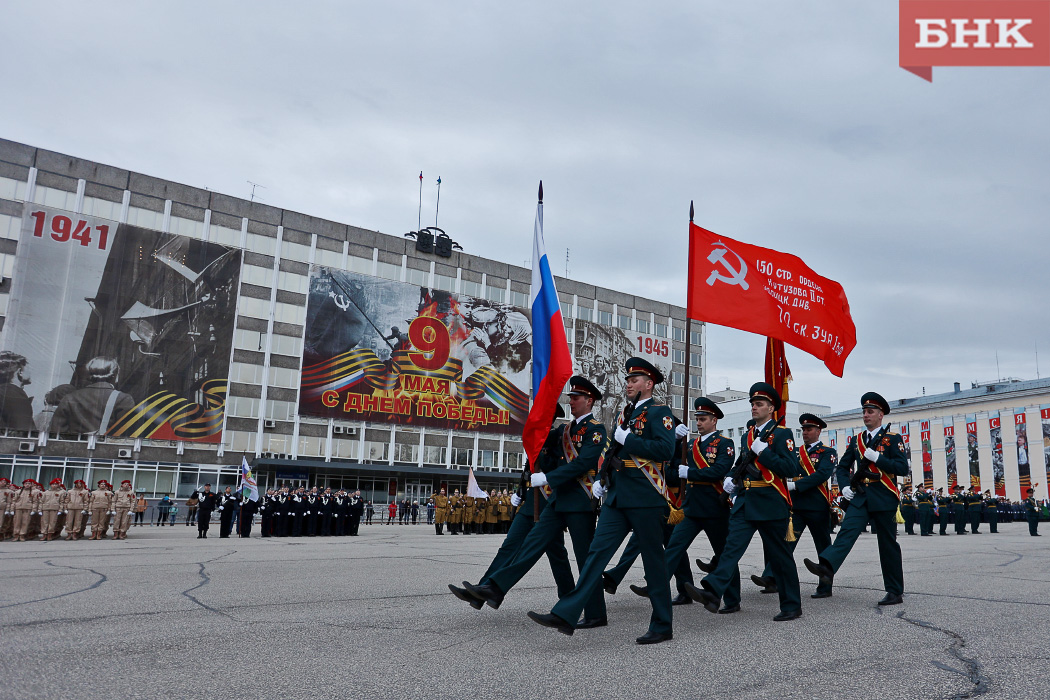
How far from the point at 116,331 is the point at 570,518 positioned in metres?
42.7

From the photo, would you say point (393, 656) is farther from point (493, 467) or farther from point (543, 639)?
point (493, 467)

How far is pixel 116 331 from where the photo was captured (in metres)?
42.2

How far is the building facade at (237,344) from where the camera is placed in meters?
40.8

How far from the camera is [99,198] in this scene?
4350 cm

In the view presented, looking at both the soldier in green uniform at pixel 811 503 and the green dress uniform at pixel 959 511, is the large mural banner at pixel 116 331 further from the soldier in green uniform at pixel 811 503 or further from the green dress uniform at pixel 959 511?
the soldier in green uniform at pixel 811 503

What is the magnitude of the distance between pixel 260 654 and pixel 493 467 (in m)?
50.4

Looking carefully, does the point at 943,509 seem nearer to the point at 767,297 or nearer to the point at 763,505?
the point at 767,297

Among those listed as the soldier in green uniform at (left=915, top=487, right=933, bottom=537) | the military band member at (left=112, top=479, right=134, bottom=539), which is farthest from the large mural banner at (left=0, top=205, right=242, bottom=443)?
the soldier in green uniform at (left=915, top=487, right=933, bottom=537)

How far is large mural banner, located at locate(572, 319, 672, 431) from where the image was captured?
5907 cm

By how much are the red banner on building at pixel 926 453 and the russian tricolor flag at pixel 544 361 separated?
70616mm

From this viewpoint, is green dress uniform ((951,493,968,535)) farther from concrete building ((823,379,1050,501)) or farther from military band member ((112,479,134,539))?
concrete building ((823,379,1050,501))

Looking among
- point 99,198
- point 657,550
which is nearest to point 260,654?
point 657,550

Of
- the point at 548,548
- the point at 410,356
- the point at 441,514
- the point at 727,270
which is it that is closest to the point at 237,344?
the point at 410,356

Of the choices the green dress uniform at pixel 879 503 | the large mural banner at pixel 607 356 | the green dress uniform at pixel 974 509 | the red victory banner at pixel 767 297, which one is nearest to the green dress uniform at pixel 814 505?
the green dress uniform at pixel 879 503
